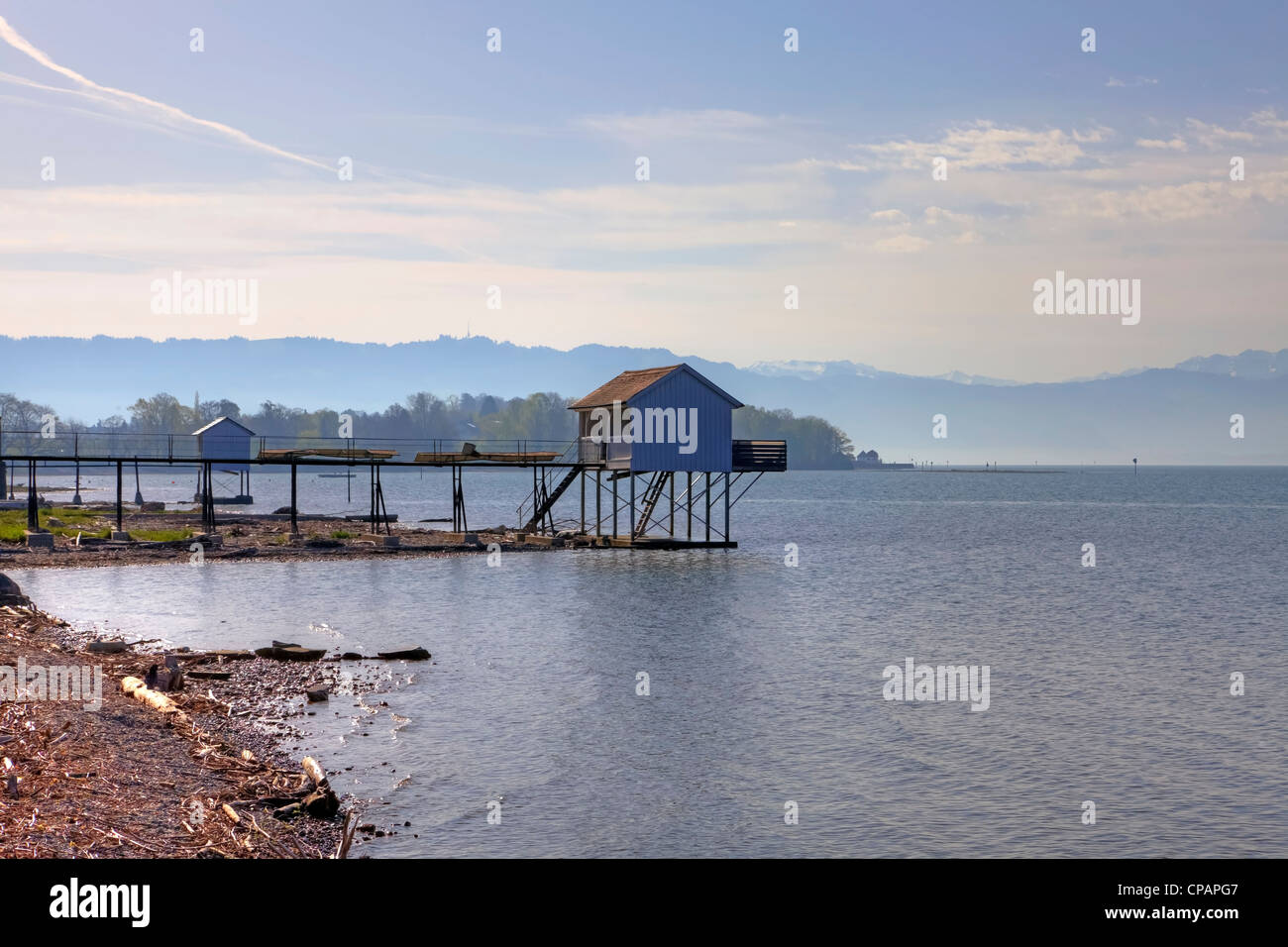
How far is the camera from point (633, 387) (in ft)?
198

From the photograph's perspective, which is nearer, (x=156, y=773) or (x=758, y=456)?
(x=156, y=773)

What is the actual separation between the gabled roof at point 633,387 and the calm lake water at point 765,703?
9000mm

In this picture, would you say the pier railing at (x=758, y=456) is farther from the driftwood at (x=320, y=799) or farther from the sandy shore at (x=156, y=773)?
the driftwood at (x=320, y=799)

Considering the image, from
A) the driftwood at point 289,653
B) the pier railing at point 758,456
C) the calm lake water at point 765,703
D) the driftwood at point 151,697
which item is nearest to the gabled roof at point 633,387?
the pier railing at point 758,456

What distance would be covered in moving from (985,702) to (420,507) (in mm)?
119666

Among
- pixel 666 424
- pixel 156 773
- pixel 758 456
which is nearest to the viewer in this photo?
pixel 156 773

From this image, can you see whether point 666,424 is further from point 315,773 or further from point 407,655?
point 315,773

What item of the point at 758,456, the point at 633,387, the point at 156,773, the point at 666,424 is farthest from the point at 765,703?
the point at 758,456

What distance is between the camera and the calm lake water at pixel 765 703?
1719 cm

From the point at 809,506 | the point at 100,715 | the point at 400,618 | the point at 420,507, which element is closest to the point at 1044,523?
the point at 809,506

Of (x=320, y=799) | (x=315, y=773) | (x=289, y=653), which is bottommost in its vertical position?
(x=289, y=653)

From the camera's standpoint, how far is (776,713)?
1000 inches

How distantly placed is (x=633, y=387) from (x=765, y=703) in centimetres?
3560
